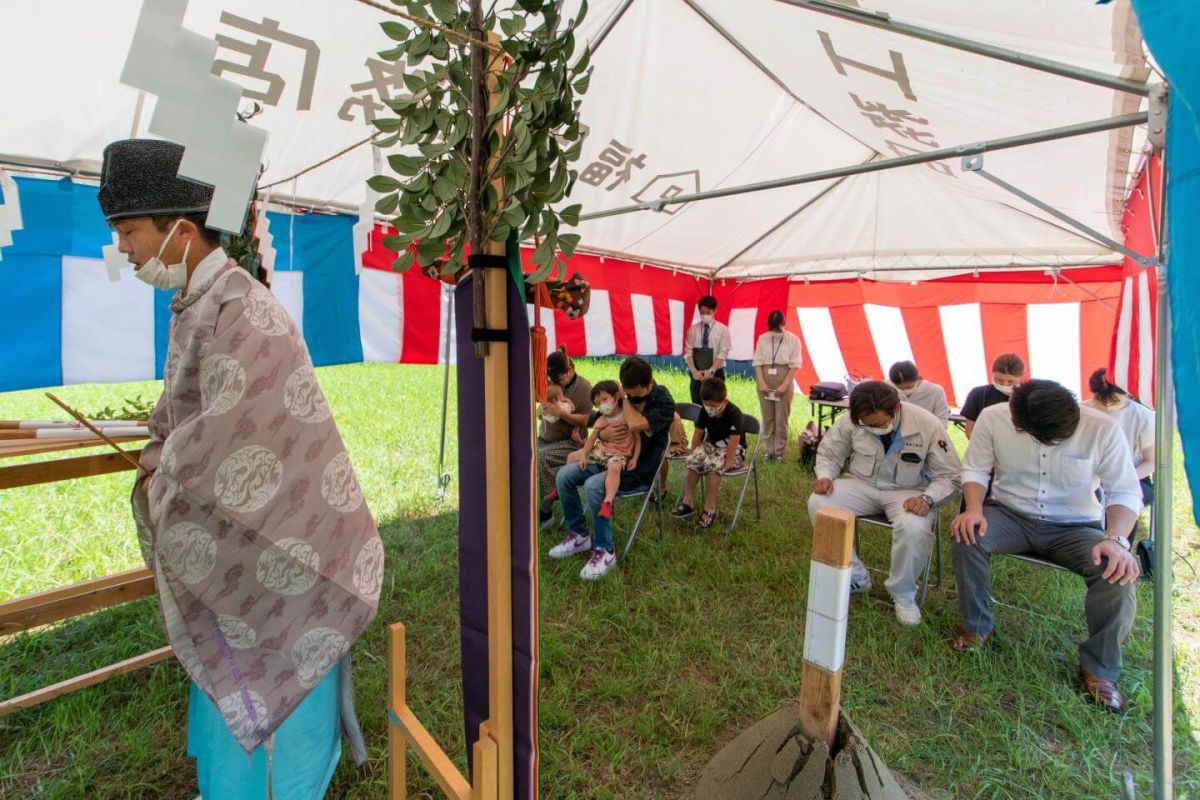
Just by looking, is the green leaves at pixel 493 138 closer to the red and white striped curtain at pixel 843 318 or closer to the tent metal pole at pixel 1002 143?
the tent metal pole at pixel 1002 143

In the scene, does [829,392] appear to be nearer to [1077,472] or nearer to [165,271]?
[1077,472]

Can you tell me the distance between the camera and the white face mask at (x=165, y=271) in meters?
1.15

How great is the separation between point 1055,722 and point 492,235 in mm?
2804

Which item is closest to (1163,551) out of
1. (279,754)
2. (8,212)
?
(279,754)

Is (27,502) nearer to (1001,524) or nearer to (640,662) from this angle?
(640,662)

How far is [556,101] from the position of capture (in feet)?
3.20

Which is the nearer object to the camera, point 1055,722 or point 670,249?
point 1055,722

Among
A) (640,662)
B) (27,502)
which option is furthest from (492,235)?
(27,502)

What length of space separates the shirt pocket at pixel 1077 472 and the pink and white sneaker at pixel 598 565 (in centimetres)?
234

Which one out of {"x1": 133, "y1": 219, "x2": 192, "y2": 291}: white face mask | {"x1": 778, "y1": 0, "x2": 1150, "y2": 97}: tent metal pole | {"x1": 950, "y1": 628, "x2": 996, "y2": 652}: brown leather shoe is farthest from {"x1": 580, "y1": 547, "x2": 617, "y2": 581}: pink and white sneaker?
{"x1": 778, "y1": 0, "x2": 1150, "y2": 97}: tent metal pole

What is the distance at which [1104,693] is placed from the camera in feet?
7.55

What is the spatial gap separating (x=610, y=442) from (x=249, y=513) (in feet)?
9.31

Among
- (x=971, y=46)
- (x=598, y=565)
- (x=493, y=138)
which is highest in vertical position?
(x=971, y=46)

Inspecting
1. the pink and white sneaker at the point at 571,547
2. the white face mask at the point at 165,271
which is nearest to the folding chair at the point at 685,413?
the pink and white sneaker at the point at 571,547
